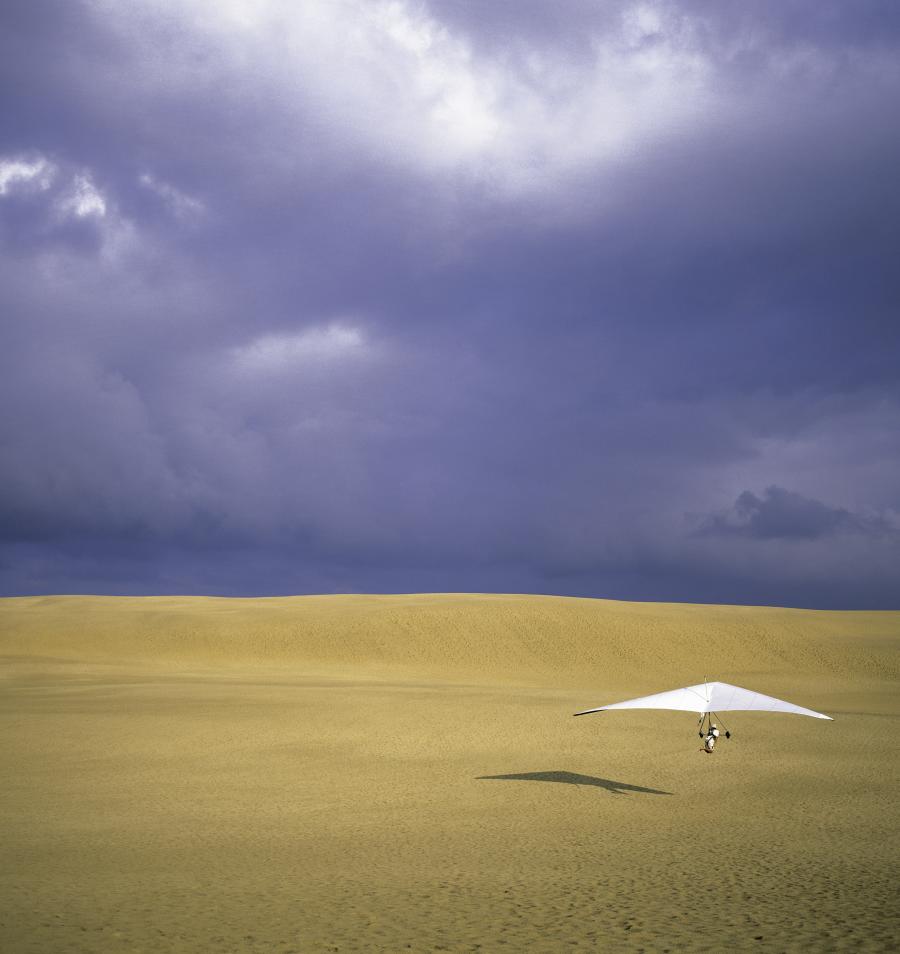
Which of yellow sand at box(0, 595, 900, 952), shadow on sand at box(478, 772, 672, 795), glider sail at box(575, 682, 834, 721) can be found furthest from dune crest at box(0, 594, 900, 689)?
glider sail at box(575, 682, 834, 721)

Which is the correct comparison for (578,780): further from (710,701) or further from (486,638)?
(486,638)

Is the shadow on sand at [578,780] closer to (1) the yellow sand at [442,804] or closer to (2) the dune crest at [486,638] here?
(1) the yellow sand at [442,804]

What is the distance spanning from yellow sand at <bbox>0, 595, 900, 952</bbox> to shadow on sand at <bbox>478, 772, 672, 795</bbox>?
19cm

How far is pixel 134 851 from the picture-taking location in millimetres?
15203

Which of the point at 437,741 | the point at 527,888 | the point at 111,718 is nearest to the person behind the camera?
the point at 527,888

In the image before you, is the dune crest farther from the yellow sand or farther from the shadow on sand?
the shadow on sand

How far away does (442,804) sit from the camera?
20.1 metres

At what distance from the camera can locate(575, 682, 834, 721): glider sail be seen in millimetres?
20156

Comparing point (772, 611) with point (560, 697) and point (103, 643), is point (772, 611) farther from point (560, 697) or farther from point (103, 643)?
point (103, 643)

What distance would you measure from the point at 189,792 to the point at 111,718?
1242cm

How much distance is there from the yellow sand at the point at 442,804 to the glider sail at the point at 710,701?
2351 mm

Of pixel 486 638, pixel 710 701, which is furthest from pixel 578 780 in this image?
pixel 486 638

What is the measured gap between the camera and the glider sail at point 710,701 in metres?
20.2

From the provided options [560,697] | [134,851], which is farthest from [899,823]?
[560,697]
